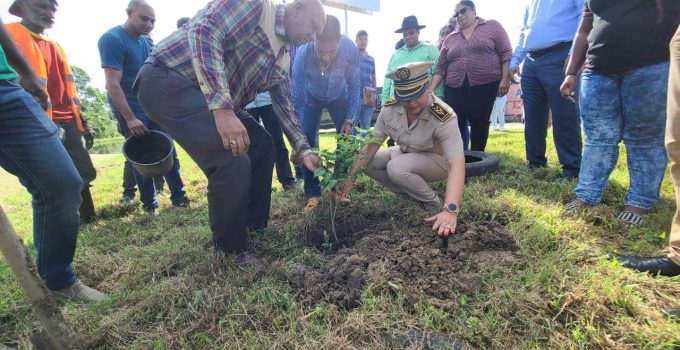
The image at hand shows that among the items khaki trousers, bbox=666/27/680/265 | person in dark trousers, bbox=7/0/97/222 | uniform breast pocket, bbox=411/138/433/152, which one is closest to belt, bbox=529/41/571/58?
uniform breast pocket, bbox=411/138/433/152

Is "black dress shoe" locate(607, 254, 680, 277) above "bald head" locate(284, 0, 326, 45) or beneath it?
beneath

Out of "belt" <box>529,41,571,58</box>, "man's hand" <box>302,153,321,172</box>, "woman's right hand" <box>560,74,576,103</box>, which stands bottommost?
"man's hand" <box>302,153,321,172</box>

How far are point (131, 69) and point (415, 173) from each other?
286cm

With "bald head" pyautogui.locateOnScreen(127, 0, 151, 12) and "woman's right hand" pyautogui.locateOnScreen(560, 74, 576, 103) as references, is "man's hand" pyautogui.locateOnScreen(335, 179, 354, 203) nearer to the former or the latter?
"woman's right hand" pyautogui.locateOnScreen(560, 74, 576, 103)

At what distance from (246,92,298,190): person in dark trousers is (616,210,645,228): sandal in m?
2.87

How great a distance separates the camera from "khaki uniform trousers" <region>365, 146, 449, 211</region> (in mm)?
2633

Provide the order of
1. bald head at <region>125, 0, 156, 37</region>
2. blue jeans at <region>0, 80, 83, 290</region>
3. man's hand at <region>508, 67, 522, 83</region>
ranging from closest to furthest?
blue jeans at <region>0, 80, 83, 290</region> < bald head at <region>125, 0, 156, 37</region> < man's hand at <region>508, 67, 522, 83</region>

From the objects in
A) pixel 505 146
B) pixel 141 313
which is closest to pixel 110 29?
pixel 141 313

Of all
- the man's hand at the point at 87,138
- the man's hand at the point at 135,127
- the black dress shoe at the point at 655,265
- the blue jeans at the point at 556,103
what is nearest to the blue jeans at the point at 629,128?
the black dress shoe at the point at 655,265

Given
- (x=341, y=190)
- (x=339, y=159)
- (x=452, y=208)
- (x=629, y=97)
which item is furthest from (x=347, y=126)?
(x=629, y=97)

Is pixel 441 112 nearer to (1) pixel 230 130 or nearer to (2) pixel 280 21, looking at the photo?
(2) pixel 280 21

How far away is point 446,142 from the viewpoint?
234cm

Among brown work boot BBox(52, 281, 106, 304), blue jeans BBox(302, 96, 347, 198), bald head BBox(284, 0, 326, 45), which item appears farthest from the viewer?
blue jeans BBox(302, 96, 347, 198)

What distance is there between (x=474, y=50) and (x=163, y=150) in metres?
3.33
